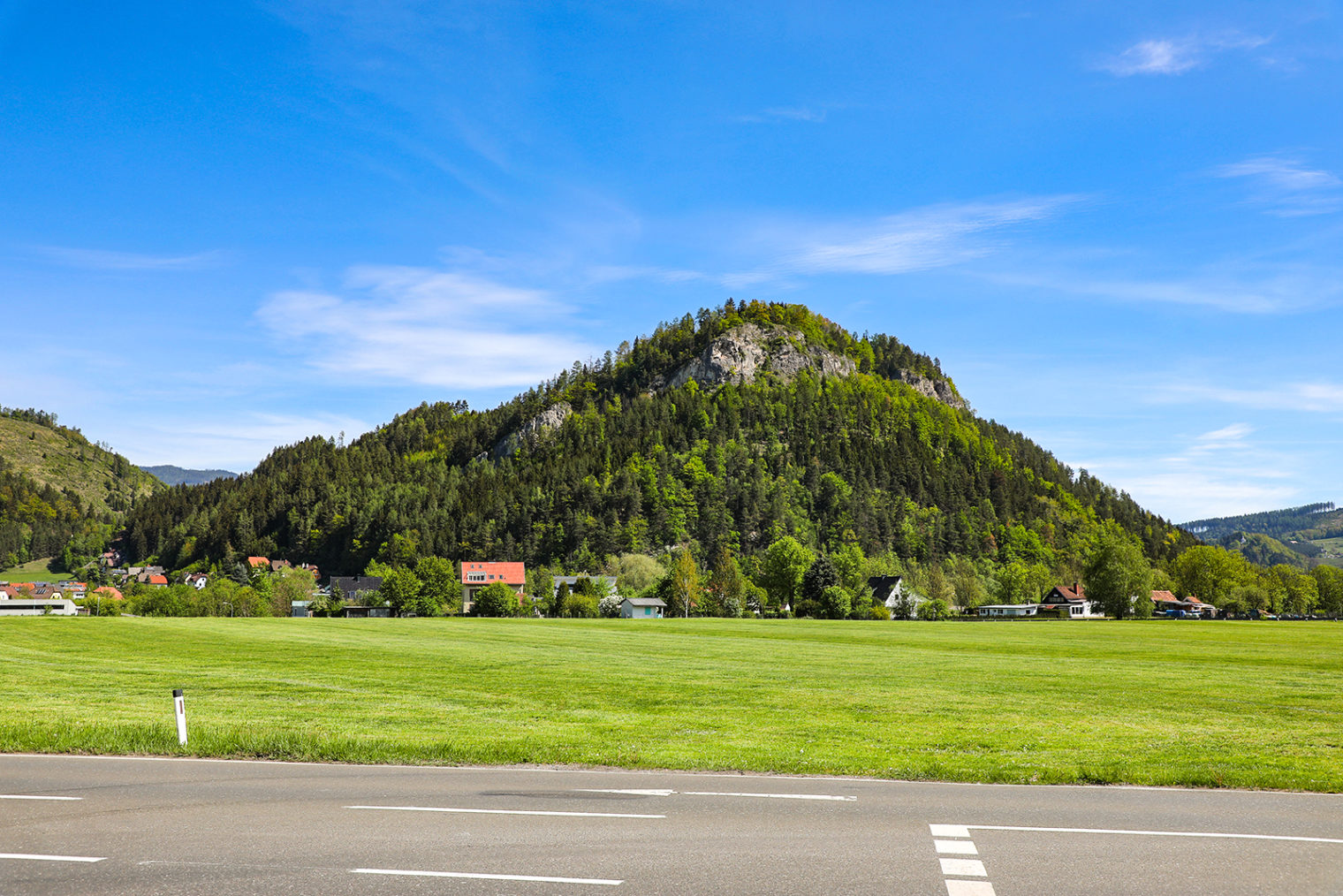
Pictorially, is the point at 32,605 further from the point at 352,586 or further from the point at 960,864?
the point at 960,864

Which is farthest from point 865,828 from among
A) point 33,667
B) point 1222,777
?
point 33,667

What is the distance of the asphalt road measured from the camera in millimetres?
8695

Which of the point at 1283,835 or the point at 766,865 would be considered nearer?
the point at 766,865

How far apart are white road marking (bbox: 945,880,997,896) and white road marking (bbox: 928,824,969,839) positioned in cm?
199

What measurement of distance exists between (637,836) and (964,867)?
142 inches

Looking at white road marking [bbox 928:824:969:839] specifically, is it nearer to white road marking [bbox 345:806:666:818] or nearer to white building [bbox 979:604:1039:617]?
white road marking [bbox 345:806:666:818]

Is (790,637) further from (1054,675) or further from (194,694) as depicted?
(194,694)

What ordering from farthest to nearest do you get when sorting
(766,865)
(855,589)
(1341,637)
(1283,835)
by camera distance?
1. (855,589)
2. (1341,637)
3. (1283,835)
4. (766,865)

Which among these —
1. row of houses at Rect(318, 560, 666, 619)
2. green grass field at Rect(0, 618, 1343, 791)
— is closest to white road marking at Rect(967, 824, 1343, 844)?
green grass field at Rect(0, 618, 1343, 791)

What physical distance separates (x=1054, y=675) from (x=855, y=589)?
96292 mm

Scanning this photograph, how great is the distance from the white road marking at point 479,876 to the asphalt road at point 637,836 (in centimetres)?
3

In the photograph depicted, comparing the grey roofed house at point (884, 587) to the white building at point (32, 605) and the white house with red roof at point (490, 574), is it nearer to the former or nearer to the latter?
the white house with red roof at point (490, 574)

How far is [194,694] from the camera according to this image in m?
27.0

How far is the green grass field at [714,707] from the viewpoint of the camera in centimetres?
1664
